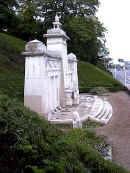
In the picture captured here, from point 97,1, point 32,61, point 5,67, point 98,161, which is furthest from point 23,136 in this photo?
point 97,1

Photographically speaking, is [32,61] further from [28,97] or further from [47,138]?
[47,138]

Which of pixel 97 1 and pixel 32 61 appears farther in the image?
pixel 97 1

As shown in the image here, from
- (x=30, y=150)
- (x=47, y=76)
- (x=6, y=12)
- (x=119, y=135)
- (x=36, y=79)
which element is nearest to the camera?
(x=30, y=150)

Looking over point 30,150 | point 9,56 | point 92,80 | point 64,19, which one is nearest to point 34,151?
point 30,150

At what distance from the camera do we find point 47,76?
378 inches

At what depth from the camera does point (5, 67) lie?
590 inches

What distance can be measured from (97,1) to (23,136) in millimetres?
32539

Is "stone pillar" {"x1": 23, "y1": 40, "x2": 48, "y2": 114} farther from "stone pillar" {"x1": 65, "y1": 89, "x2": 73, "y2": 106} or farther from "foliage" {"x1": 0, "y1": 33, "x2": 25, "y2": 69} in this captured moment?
"foliage" {"x1": 0, "y1": 33, "x2": 25, "y2": 69}

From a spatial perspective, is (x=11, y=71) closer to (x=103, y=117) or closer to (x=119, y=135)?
(x=103, y=117)

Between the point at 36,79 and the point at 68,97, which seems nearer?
the point at 36,79

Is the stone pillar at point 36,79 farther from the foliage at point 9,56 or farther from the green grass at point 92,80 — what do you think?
the green grass at point 92,80

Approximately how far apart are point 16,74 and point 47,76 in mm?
6194

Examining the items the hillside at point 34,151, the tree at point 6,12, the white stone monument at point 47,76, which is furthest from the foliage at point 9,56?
the hillside at point 34,151

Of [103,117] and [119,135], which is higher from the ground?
[103,117]
